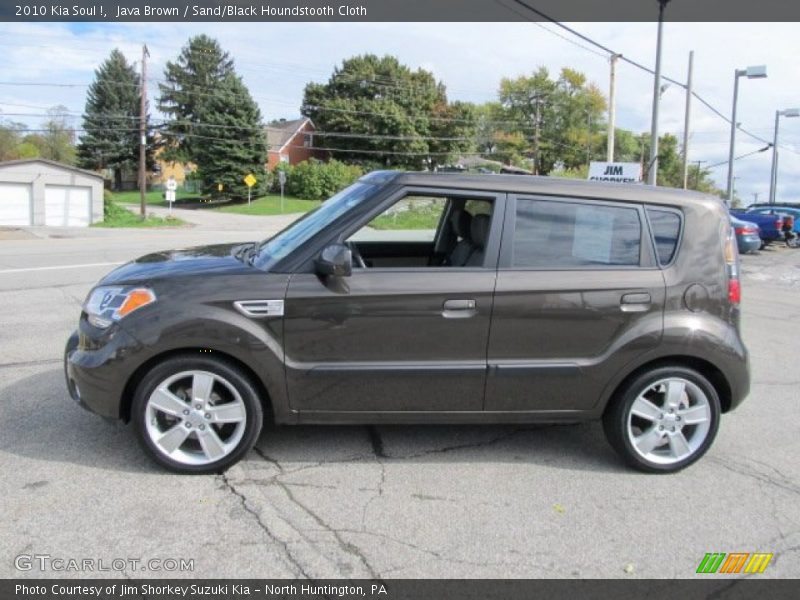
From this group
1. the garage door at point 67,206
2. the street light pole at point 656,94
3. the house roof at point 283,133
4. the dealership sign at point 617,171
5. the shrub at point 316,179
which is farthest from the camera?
the house roof at point 283,133

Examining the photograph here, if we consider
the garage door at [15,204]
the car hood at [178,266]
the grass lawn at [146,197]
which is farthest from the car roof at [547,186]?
the grass lawn at [146,197]

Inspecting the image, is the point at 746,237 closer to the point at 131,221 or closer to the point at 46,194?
the point at 131,221

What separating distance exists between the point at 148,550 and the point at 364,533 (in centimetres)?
99

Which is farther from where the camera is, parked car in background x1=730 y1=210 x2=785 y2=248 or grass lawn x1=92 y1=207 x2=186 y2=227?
grass lawn x1=92 y1=207 x2=186 y2=227

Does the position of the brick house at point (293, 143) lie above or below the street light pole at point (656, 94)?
above

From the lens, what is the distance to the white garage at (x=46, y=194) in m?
33.1

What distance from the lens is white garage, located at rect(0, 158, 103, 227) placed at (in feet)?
109

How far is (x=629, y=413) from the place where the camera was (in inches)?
153

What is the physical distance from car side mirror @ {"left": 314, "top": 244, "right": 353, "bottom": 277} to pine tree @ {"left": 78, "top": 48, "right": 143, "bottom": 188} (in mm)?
72571

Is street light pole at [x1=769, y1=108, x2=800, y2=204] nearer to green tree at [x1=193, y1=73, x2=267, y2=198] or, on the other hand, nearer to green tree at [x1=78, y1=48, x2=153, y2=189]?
green tree at [x1=193, y1=73, x2=267, y2=198]

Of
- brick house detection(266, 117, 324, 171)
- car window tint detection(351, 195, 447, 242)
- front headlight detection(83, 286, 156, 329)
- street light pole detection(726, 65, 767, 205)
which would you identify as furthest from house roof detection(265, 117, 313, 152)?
front headlight detection(83, 286, 156, 329)

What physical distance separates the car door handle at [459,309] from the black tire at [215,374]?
1.18 metres
